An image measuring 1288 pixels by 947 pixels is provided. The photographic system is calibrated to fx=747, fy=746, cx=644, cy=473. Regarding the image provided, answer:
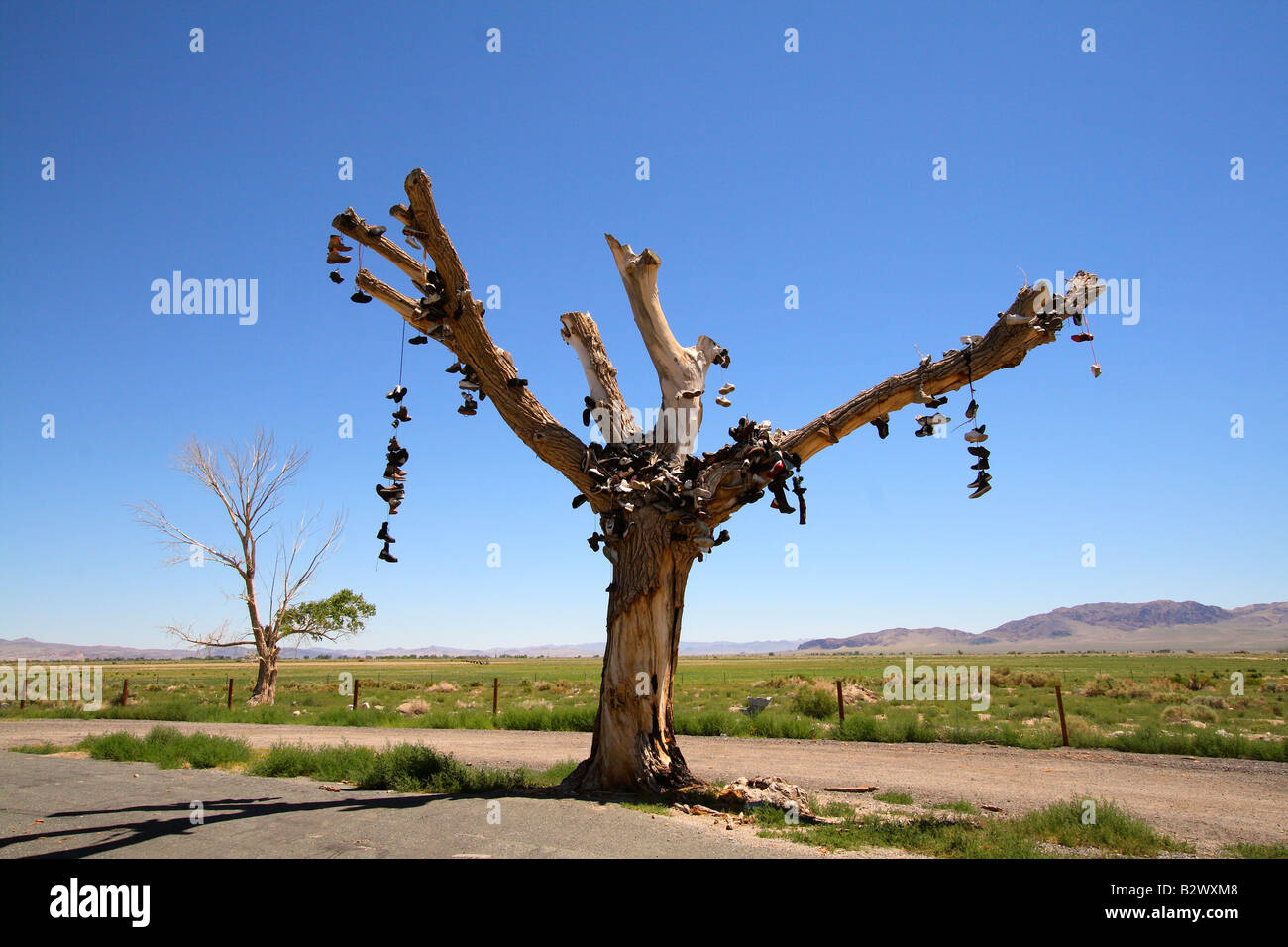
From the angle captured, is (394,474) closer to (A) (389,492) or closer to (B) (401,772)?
(A) (389,492)

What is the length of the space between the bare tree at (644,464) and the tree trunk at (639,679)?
0.05ft

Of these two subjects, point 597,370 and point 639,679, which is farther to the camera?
point 597,370

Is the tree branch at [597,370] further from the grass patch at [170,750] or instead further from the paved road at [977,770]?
the grass patch at [170,750]

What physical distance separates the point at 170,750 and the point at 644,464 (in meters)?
11.1

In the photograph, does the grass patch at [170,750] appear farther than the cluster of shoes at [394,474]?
Yes

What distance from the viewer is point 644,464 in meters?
10.3

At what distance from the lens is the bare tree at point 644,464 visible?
938 cm

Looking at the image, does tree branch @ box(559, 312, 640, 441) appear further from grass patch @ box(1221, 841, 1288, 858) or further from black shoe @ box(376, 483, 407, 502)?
grass patch @ box(1221, 841, 1288, 858)

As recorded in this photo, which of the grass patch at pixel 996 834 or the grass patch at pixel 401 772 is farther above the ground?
the grass patch at pixel 996 834

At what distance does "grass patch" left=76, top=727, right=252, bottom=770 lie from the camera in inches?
530

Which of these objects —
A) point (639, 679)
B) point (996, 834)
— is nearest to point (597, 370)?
point (639, 679)

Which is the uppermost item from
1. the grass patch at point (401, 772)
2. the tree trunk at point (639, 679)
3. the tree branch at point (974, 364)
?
the tree branch at point (974, 364)

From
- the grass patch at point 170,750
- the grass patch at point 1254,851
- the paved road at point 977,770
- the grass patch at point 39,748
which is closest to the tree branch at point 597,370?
the paved road at point 977,770
